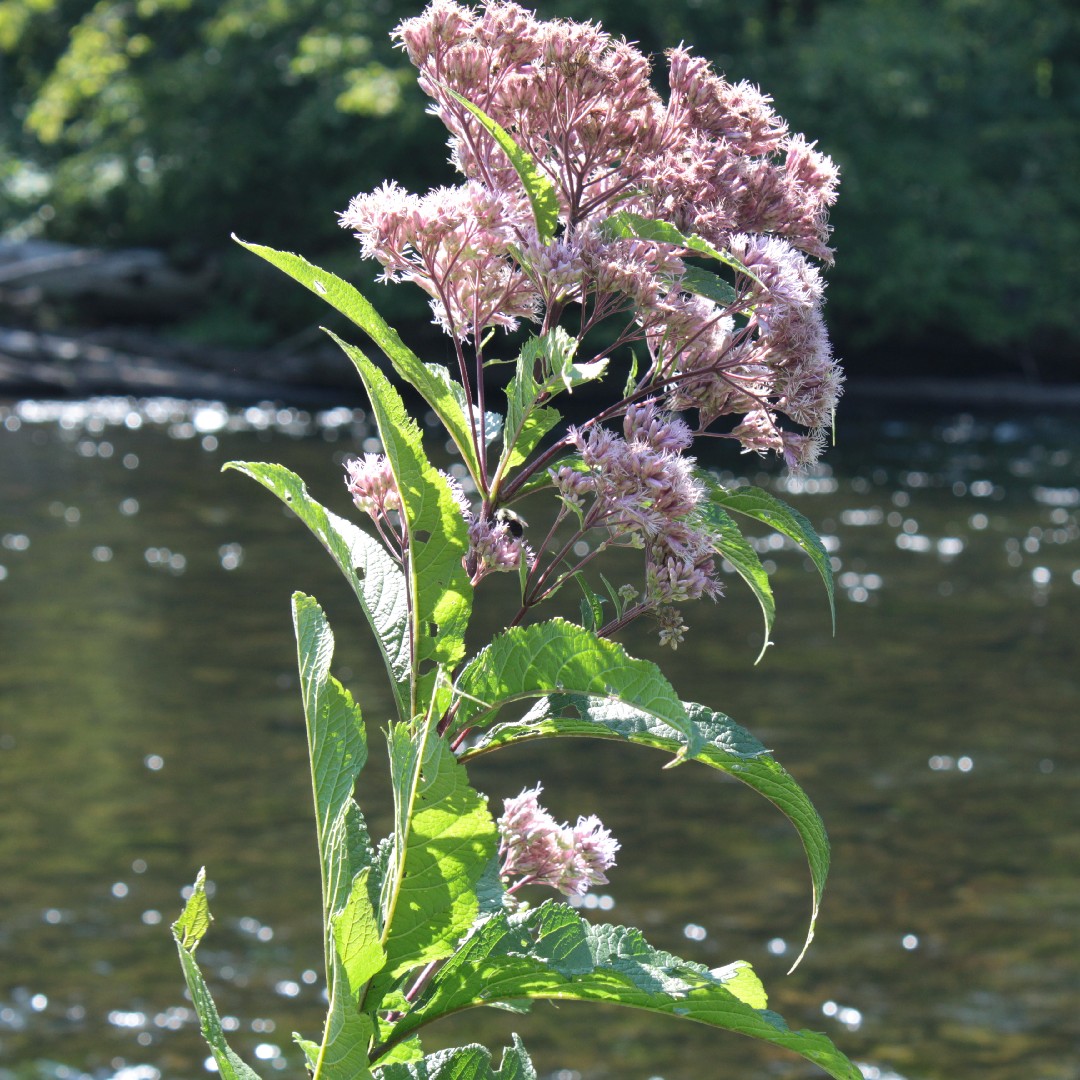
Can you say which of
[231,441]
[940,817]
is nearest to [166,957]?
[940,817]

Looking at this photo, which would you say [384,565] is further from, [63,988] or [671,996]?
[63,988]

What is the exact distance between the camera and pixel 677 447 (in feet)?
4.65

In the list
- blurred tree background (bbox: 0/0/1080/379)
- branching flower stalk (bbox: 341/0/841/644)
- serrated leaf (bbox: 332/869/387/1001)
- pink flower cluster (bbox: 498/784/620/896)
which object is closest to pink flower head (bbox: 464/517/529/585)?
branching flower stalk (bbox: 341/0/841/644)

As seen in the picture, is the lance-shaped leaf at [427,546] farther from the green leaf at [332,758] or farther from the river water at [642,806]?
the river water at [642,806]

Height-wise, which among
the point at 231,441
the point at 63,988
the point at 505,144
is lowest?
the point at 63,988

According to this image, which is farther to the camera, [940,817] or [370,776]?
[370,776]

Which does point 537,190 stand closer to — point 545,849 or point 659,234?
point 659,234

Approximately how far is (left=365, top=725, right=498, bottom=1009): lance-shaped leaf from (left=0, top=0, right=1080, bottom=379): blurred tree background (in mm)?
27830

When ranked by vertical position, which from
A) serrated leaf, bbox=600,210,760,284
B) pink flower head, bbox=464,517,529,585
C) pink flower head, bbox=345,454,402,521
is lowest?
pink flower head, bbox=464,517,529,585

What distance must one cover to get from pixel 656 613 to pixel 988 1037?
613 cm

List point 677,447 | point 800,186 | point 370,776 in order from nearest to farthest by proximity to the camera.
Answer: point 677,447 → point 800,186 → point 370,776

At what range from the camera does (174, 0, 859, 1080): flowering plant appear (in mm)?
1269

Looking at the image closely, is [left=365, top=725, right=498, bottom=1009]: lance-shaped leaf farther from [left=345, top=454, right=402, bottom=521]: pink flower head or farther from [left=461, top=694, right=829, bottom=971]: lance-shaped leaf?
[left=345, top=454, right=402, bottom=521]: pink flower head

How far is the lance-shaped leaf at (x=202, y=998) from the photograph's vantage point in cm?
127
